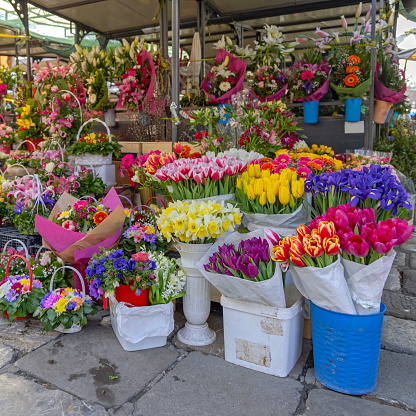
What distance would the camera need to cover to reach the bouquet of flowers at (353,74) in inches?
152

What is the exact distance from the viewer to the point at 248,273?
153cm

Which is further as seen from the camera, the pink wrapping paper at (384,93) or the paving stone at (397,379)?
the pink wrapping paper at (384,93)

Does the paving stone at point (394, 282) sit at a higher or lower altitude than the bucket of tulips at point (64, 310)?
lower

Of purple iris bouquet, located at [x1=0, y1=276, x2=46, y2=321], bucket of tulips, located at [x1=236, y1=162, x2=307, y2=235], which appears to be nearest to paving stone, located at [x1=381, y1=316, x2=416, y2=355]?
bucket of tulips, located at [x1=236, y1=162, x2=307, y2=235]

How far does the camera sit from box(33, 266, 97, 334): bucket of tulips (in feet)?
6.24

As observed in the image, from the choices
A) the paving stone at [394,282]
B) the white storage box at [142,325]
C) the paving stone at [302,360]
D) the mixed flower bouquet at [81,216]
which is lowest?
the paving stone at [394,282]

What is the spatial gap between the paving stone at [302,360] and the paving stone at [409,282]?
3.64ft

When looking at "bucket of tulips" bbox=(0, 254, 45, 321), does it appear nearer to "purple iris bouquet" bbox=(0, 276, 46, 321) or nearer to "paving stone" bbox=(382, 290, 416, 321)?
"purple iris bouquet" bbox=(0, 276, 46, 321)

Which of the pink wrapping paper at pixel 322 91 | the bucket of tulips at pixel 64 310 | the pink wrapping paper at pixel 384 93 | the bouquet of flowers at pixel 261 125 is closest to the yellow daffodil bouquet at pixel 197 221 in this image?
the bucket of tulips at pixel 64 310

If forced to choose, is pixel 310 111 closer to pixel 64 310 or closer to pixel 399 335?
pixel 399 335

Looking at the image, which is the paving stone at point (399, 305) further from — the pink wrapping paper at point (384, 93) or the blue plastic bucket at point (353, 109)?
the pink wrapping paper at point (384, 93)

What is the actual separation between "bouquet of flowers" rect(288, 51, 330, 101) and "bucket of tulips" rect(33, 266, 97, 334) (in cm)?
314

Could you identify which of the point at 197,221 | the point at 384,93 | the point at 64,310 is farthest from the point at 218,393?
the point at 384,93

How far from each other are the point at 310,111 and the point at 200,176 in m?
2.53
